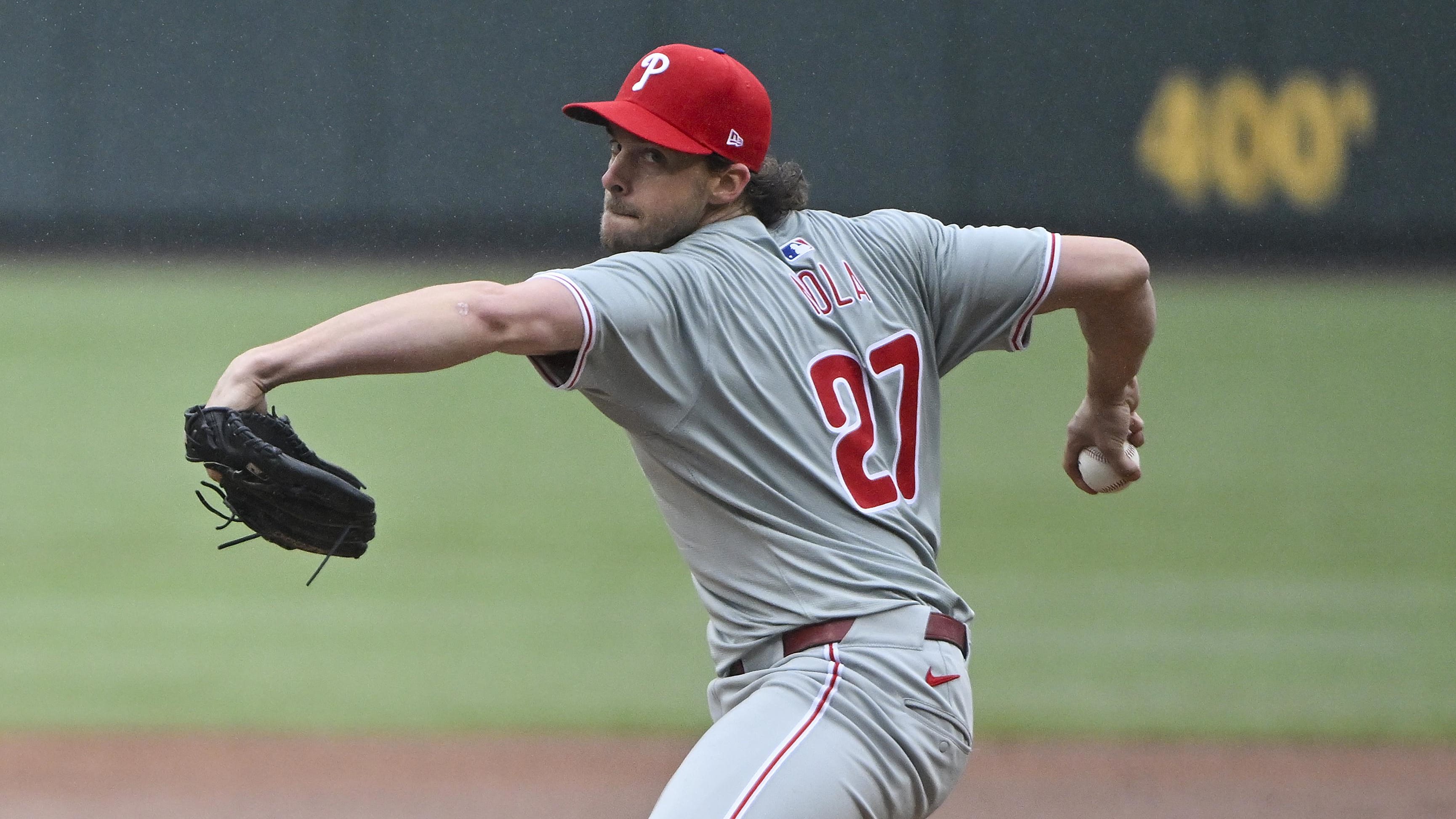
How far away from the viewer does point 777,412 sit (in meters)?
1.97

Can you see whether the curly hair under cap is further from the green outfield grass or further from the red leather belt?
the green outfield grass

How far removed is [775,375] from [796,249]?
0.22m

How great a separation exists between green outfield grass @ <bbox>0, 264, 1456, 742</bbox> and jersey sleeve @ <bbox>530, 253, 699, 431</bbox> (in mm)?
3580

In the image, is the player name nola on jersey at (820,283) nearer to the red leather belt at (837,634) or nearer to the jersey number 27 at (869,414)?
the jersey number 27 at (869,414)

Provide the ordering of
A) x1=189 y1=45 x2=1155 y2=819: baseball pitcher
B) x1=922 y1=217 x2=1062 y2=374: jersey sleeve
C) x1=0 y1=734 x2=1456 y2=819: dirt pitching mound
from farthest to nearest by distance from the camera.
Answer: x1=0 y1=734 x2=1456 y2=819: dirt pitching mound
x1=922 y1=217 x2=1062 y2=374: jersey sleeve
x1=189 y1=45 x2=1155 y2=819: baseball pitcher

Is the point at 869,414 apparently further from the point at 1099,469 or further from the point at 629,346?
the point at 1099,469

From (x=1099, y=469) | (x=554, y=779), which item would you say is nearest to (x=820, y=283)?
(x=1099, y=469)

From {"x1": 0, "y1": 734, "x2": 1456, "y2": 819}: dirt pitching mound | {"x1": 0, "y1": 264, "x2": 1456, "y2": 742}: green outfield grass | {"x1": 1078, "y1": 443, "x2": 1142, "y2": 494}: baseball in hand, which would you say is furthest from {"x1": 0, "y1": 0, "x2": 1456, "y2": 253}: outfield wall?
{"x1": 1078, "y1": 443, "x2": 1142, "y2": 494}: baseball in hand

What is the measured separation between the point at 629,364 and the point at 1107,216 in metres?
7.41

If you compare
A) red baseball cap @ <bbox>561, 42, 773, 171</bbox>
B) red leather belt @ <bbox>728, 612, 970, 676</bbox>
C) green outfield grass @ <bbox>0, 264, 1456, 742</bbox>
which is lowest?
green outfield grass @ <bbox>0, 264, 1456, 742</bbox>

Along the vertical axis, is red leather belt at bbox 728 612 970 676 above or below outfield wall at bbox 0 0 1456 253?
above

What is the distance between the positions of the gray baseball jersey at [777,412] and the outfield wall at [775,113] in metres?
6.33

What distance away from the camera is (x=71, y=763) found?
4773 millimetres

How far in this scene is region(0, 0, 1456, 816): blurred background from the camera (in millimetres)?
6086
